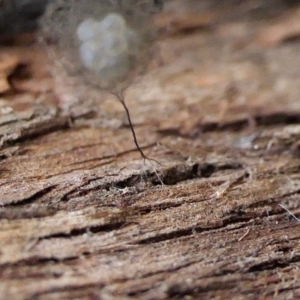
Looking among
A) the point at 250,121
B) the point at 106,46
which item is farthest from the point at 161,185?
the point at 106,46

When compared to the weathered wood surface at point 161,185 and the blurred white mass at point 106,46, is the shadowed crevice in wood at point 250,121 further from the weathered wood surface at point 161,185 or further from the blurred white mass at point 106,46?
the blurred white mass at point 106,46

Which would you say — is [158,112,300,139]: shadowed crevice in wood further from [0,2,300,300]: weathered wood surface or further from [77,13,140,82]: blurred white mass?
[77,13,140,82]: blurred white mass

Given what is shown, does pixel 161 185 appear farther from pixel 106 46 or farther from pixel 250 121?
pixel 106 46

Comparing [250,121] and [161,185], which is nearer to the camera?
[161,185]

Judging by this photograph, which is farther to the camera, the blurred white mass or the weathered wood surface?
the blurred white mass

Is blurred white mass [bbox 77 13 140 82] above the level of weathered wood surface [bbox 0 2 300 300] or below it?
above

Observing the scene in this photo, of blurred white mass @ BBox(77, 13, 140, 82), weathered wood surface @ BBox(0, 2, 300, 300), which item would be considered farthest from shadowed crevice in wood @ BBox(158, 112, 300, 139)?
blurred white mass @ BBox(77, 13, 140, 82)
